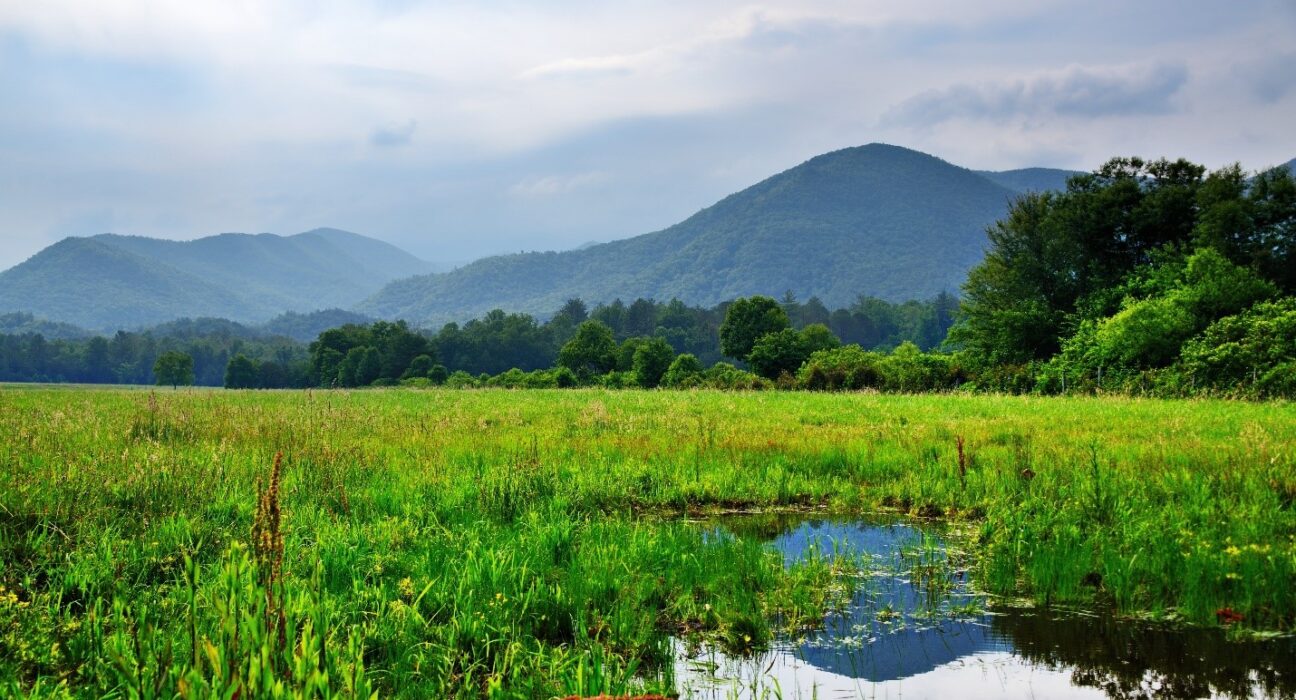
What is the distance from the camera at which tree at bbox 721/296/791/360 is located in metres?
72.0

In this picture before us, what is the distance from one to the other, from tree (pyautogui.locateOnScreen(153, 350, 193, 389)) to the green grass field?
363ft

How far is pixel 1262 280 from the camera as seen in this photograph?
124 ft

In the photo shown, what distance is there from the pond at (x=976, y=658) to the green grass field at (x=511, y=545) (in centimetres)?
34

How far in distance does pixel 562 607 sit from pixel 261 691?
269 centimetres

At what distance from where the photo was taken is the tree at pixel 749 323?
72.0 meters

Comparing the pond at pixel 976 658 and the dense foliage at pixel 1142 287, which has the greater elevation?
the dense foliage at pixel 1142 287

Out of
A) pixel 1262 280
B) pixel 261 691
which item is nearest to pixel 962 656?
pixel 261 691

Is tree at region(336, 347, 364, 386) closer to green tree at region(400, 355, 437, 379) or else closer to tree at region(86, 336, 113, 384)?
green tree at region(400, 355, 437, 379)

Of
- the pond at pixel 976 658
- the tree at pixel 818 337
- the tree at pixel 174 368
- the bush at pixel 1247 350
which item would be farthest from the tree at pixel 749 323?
the tree at pixel 174 368

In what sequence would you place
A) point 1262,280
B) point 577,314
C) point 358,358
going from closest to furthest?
1. point 1262,280
2. point 358,358
3. point 577,314

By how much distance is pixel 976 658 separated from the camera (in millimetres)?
4902

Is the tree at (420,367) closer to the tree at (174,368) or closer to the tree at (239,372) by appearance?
the tree at (239,372)

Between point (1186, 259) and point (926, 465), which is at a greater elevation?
point (1186, 259)

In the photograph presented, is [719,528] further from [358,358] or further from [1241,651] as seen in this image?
[358,358]
